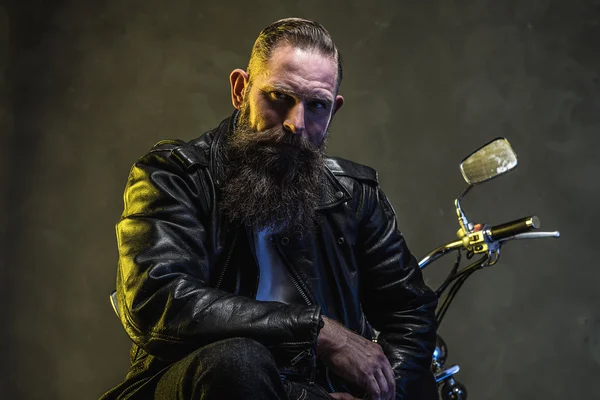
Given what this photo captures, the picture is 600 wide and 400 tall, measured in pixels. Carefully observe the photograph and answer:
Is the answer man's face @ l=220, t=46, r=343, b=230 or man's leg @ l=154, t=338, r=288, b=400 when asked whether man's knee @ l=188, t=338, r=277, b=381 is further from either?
man's face @ l=220, t=46, r=343, b=230

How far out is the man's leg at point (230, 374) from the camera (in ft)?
4.14

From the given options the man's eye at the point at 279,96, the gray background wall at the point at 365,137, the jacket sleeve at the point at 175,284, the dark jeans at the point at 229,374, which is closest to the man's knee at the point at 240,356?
the dark jeans at the point at 229,374

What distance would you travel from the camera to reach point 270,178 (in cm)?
178

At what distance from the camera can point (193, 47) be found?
351 cm

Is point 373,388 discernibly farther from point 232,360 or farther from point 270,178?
point 270,178

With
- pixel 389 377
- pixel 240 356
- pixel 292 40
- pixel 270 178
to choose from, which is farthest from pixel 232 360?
pixel 292 40

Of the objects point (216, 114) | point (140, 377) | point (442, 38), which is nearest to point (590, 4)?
point (442, 38)

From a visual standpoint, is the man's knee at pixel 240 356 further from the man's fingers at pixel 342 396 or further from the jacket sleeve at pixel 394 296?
the jacket sleeve at pixel 394 296

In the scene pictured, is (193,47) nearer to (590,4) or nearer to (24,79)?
(24,79)

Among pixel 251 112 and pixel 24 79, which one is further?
pixel 24 79

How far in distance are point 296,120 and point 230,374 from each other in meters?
0.70

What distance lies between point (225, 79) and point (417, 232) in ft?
3.93

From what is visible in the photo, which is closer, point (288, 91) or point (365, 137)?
point (288, 91)

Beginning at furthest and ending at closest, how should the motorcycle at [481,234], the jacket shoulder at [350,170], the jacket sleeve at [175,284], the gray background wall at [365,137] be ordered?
the gray background wall at [365,137] → the motorcycle at [481,234] → the jacket shoulder at [350,170] → the jacket sleeve at [175,284]
